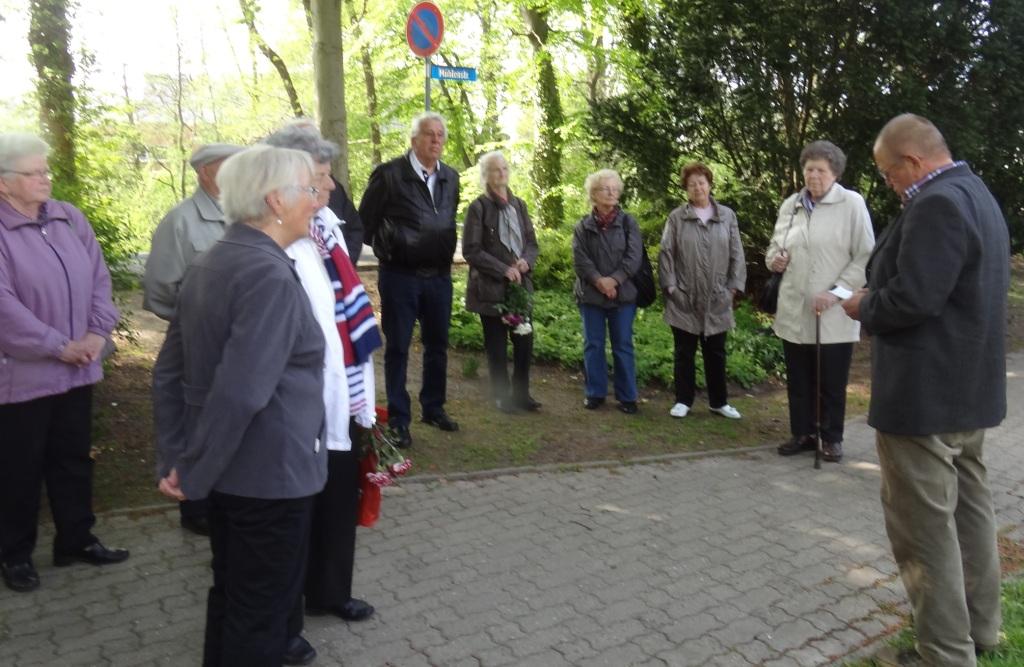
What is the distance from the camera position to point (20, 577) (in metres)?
4.23

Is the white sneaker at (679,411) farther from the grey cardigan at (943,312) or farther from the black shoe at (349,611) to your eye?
the black shoe at (349,611)

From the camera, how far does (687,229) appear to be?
7379mm

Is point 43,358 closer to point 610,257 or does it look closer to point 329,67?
point 610,257

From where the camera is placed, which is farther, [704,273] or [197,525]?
[704,273]

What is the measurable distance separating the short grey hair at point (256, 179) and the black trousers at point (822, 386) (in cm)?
465

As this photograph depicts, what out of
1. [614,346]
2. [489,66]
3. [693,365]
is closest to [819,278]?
[693,365]

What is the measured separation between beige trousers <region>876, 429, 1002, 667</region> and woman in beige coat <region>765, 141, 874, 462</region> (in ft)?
8.45

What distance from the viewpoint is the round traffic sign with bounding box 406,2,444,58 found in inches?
322

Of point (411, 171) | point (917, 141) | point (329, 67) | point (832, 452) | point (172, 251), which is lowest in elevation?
point (832, 452)

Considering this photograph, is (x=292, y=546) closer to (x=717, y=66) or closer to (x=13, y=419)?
(x=13, y=419)

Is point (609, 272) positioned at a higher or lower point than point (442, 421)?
higher

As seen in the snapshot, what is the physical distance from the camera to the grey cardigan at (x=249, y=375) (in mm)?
2852

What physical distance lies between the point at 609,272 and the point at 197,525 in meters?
3.90

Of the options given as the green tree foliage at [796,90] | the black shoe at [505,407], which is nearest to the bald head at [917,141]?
the black shoe at [505,407]
